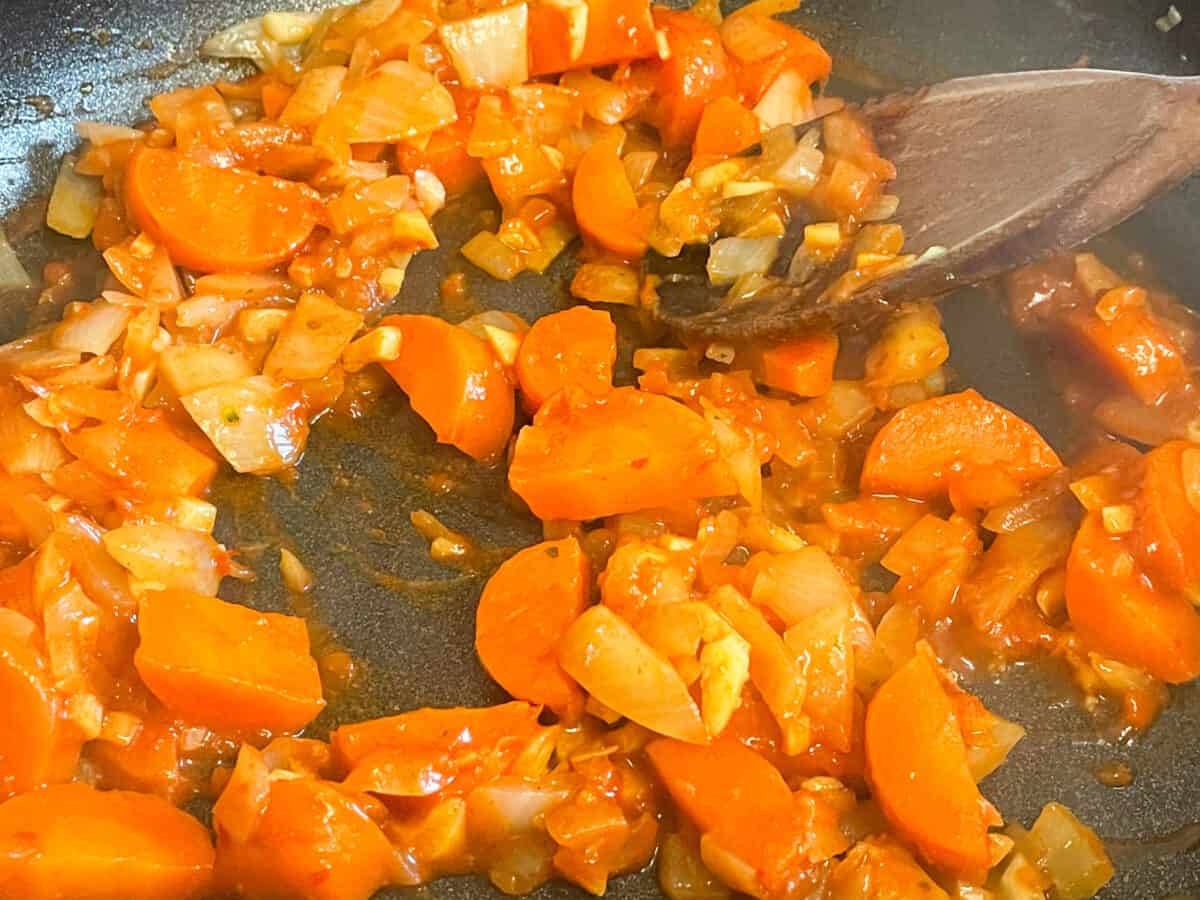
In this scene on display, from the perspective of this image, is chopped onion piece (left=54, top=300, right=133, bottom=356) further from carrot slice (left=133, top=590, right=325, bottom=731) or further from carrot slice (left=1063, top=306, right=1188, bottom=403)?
carrot slice (left=1063, top=306, right=1188, bottom=403)

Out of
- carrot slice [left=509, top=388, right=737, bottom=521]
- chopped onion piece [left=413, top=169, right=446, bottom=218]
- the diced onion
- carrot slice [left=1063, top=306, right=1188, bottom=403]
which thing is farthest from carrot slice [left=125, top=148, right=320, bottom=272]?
carrot slice [left=1063, top=306, right=1188, bottom=403]

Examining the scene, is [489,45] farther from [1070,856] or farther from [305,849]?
[1070,856]

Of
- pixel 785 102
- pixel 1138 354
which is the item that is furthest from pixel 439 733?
pixel 785 102

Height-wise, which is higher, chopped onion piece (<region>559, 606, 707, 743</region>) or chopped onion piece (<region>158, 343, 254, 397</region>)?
chopped onion piece (<region>158, 343, 254, 397</region>)

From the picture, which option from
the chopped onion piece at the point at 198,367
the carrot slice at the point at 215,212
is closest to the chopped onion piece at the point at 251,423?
the chopped onion piece at the point at 198,367

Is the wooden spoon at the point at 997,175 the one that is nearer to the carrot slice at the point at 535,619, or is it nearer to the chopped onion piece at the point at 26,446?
the carrot slice at the point at 535,619
